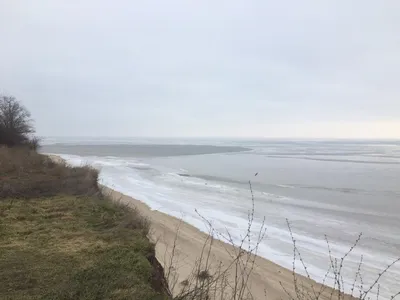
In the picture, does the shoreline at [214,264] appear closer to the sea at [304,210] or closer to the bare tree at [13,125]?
the sea at [304,210]

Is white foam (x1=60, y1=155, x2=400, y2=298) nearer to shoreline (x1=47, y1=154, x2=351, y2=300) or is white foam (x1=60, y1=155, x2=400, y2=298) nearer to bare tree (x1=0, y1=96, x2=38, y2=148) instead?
shoreline (x1=47, y1=154, x2=351, y2=300)

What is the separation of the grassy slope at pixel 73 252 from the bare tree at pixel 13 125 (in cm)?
2689

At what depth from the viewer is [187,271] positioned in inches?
390

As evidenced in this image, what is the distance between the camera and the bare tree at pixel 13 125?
34812 mm

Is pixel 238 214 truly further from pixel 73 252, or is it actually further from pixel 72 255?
pixel 72 255

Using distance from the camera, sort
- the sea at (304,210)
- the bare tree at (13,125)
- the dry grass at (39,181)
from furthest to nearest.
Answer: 1. the bare tree at (13,125)
2. the dry grass at (39,181)
3. the sea at (304,210)

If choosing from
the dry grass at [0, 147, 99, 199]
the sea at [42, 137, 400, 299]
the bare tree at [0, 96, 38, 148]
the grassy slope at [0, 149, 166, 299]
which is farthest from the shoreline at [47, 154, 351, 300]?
the bare tree at [0, 96, 38, 148]

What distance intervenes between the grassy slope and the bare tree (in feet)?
88.2

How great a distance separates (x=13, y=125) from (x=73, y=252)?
39.8 meters

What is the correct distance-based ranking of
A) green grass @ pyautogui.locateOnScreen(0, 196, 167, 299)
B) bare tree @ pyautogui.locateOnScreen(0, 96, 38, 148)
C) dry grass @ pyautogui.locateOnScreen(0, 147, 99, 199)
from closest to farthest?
green grass @ pyautogui.locateOnScreen(0, 196, 167, 299) < dry grass @ pyautogui.locateOnScreen(0, 147, 99, 199) < bare tree @ pyautogui.locateOnScreen(0, 96, 38, 148)

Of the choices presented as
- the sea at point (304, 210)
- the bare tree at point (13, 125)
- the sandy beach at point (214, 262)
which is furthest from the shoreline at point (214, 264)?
the bare tree at point (13, 125)

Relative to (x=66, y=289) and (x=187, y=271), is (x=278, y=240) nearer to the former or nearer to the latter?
(x=187, y=271)

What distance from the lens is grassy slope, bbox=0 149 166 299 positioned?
192 inches

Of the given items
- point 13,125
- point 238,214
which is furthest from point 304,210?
point 13,125
